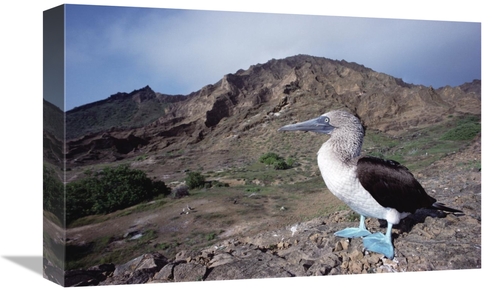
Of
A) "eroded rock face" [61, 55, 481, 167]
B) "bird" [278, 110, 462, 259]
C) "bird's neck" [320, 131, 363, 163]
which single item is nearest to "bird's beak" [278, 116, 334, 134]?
"bird" [278, 110, 462, 259]

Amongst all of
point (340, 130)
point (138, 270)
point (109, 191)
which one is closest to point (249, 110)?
point (340, 130)

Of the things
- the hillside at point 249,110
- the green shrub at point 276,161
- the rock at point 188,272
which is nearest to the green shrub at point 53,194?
the hillside at point 249,110

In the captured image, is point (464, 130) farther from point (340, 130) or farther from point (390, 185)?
point (340, 130)

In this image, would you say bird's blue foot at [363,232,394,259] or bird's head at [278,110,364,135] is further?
bird's head at [278,110,364,135]

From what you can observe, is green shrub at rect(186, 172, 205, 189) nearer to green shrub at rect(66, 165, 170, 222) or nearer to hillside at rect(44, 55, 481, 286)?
hillside at rect(44, 55, 481, 286)

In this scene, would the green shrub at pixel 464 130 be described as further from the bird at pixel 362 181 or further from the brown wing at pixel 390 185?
the brown wing at pixel 390 185

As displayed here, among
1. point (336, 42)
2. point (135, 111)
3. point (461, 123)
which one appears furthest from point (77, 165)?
point (461, 123)

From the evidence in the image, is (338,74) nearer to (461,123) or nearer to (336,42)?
(336,42)
